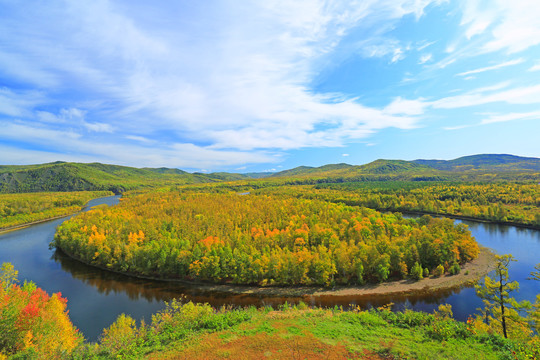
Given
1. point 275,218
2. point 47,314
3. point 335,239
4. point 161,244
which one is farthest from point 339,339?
point 275,218

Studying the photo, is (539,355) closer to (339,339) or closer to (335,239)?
(339,339)

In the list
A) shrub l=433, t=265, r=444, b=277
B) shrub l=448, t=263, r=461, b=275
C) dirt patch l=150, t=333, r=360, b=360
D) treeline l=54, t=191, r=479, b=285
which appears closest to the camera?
dirt patch l=150, t=333, r=360, b=360

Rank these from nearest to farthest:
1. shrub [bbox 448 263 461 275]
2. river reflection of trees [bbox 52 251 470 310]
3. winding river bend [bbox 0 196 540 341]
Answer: winding river bend [bbox 0 196 540 341], river reflection of trees [bbox 52 251 470 310], shrub [bbox 448 263 461 275]

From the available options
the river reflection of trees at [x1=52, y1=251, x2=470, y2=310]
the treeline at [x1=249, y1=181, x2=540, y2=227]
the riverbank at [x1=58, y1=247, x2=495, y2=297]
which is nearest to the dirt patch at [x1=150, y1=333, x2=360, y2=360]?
the river reflection of trees at [x1=52, y1=251, x2=470, y2=310]

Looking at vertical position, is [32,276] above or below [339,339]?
below

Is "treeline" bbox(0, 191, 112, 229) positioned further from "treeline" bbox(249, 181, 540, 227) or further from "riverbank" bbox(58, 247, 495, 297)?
"treeline" bbox(249, 181, 540, 227)
